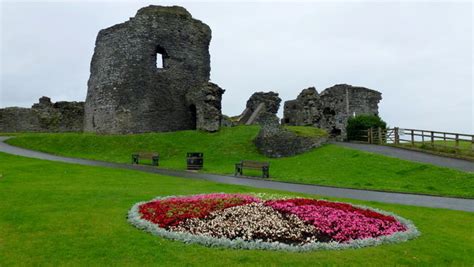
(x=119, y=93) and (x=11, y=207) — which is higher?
(x=119, y=93)

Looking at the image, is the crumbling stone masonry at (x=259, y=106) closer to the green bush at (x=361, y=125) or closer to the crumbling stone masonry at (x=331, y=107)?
the crumbling stone masonry at (x=331, y=107)

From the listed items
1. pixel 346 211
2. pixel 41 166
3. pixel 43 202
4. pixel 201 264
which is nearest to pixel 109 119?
pixel 41 166

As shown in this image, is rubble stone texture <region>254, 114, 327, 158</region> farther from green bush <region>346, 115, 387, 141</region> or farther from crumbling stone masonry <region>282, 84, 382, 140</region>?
crumbling stone masonry <region>282, 84, 382, 140</region>

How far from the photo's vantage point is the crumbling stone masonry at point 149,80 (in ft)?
127

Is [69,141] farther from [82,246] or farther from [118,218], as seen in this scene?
[82,246]

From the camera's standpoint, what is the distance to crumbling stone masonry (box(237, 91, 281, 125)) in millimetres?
45153

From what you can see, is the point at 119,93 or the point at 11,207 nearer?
the point at 11,207

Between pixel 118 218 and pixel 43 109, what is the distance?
39.6m

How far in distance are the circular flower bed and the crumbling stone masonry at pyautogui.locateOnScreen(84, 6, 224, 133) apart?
77.9 ft

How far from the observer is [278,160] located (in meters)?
29.6

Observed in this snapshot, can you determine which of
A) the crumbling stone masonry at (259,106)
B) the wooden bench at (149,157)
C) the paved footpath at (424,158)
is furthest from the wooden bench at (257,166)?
the crumbling stone masonry at (259,106)

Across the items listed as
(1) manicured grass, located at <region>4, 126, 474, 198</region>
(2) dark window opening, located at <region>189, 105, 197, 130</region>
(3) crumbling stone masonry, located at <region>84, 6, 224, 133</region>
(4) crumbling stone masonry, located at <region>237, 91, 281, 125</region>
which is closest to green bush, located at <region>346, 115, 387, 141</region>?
(1) manicured grass, located at <region>4, 126, 474, 198</region>

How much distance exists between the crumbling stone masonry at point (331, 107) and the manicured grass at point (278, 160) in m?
7.00

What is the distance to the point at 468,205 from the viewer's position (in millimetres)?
15617
